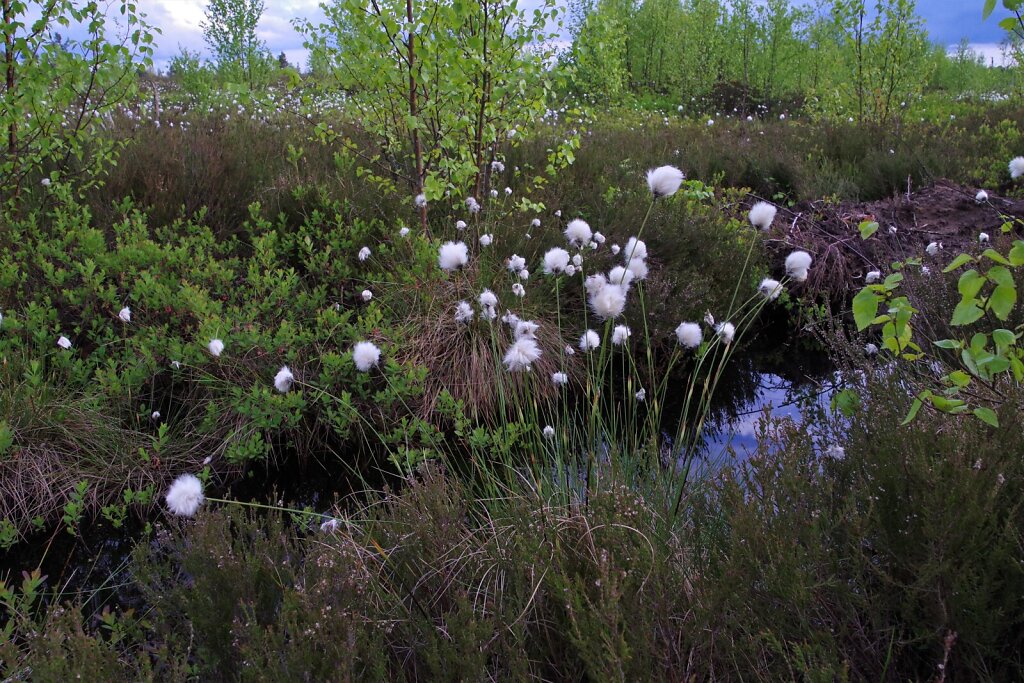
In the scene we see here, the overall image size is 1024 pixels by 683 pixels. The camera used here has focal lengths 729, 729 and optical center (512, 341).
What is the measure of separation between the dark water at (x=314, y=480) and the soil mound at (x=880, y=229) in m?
0.61

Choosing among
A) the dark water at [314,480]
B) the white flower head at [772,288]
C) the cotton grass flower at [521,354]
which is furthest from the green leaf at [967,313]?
the cotton grass flower at [521,354]

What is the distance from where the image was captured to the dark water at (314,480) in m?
3.01

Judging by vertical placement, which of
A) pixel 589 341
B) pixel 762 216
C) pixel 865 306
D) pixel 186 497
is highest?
pixel 762 216

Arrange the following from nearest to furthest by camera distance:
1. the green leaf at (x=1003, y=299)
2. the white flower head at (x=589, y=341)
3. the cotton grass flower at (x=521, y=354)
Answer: the green leaf at (x=1003, y=299)
the cotton grass flower at (x=521, y=354)
the white flower head at (x=589, y=341)

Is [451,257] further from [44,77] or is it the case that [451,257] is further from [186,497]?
[44,77]

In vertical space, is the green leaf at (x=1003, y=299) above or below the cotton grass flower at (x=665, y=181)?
below

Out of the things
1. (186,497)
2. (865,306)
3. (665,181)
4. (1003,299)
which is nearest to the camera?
(1003,299)

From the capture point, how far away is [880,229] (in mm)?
6012

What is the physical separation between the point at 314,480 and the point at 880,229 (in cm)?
491

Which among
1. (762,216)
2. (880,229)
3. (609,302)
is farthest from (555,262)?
(880,229)

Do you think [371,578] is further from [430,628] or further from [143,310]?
[143,310]

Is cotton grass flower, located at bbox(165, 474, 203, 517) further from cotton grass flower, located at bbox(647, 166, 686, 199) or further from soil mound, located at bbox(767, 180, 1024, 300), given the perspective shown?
soil mound, located at bbox(767, 180, 1024, 300)

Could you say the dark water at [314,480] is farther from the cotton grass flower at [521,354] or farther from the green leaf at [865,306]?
the cotton grass flower at [521,354]

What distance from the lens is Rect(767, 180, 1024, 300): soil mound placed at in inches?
224
